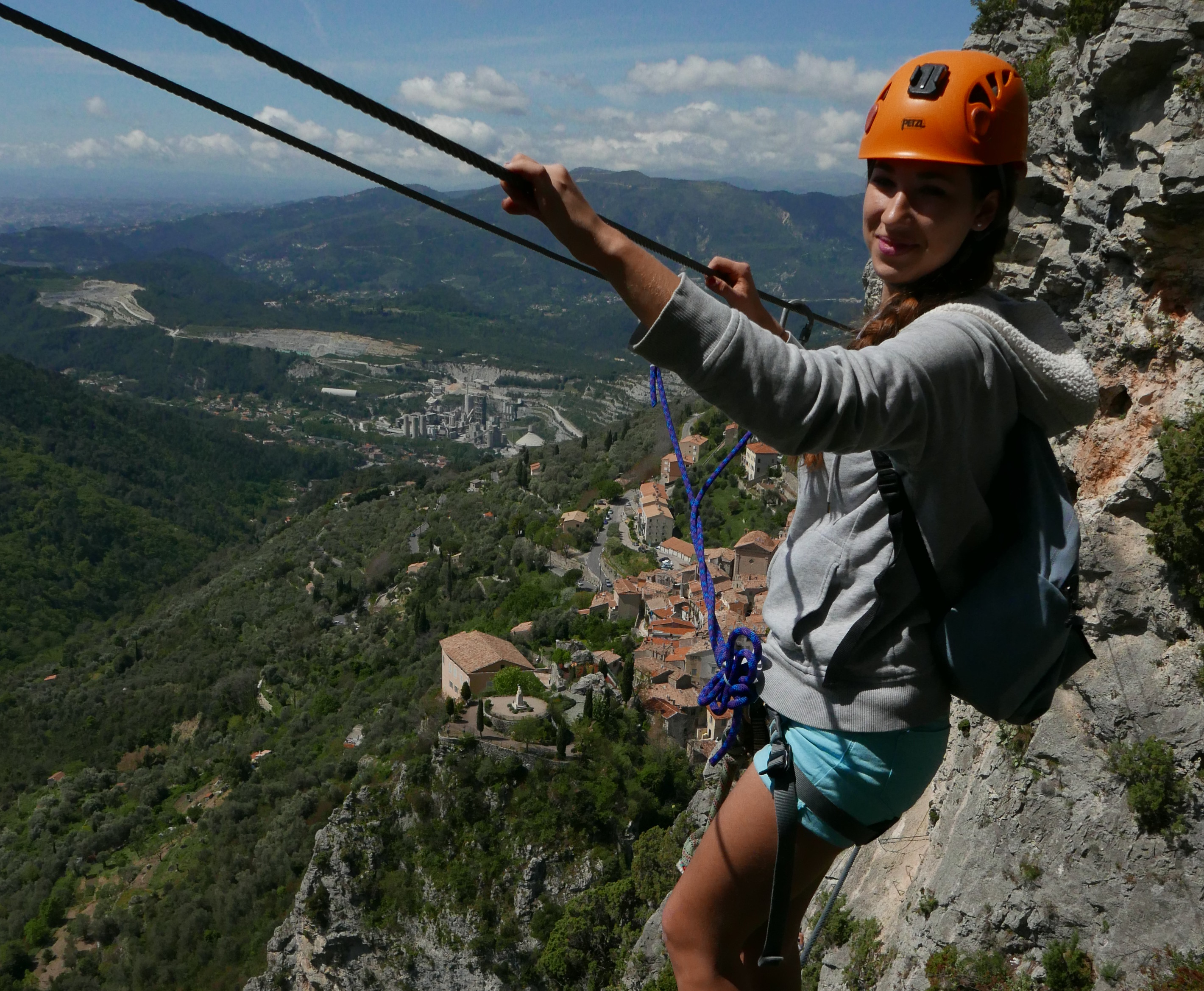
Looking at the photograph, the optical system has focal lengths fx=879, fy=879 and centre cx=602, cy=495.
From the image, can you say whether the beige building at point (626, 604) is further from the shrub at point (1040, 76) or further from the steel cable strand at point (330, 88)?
the steel cable strand at point (330, 88)

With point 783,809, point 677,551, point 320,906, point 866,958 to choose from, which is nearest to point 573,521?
point 677,551

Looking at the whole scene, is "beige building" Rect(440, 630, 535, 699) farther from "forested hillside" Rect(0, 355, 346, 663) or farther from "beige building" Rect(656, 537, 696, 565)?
"forested hillside" Rect(0, 355, 346, 663)

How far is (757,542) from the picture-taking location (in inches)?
1439

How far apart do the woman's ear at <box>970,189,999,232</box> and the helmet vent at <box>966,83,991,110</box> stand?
0.56 feet

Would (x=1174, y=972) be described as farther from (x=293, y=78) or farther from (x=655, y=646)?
(x=655, y=646)

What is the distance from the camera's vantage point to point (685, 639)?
107ft

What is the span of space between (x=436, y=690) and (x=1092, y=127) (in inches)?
1172

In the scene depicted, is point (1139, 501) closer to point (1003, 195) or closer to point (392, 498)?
point (1003, 195)

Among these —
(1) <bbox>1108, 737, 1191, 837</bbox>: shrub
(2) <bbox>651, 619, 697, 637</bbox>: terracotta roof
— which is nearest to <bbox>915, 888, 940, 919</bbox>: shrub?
(1) <bbox>1108, 737, 1191, 837</bbox>: shrub

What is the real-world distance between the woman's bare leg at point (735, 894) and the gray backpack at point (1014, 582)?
1.90 feet

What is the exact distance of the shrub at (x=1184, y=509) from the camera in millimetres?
5062

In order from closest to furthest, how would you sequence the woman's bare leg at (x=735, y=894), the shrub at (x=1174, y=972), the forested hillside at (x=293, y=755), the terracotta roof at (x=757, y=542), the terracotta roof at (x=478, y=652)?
the woman's bare leg at (x=735, y=894) < the shrub at (x=1174, y=972) < the forested hillside at (x=293, y=755) < the terracotta roof at (x=478, y=652) < the terracotta roof at (x=757, y=542)

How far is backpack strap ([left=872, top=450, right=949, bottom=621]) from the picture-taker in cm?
171

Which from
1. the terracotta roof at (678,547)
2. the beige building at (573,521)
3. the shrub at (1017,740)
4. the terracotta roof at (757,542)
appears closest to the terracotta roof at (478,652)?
the terracotta roof at (757,542)
